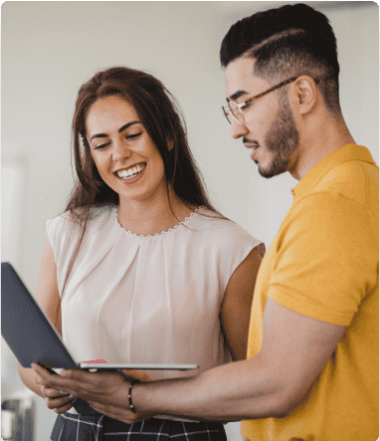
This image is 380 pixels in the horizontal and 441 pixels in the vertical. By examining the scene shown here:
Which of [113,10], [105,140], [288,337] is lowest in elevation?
[288,337]

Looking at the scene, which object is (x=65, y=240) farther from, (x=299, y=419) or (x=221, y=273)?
(x=299, y=419)

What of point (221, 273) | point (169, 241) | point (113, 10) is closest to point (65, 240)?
point (169, 241)

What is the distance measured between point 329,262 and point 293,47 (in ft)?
1.54

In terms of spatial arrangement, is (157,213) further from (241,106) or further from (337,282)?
(337,282)

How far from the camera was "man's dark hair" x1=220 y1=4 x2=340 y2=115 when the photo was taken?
94 cm

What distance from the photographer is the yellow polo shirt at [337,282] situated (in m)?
0.74

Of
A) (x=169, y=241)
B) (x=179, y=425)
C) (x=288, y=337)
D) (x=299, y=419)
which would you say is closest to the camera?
(x=288, y=337)

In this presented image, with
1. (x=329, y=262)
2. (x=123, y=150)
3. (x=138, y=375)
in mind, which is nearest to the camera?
(x=329, y=262)

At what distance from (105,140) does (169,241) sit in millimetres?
315

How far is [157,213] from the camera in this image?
4.12 ft

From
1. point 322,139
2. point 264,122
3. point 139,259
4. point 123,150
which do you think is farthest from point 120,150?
point 322,139

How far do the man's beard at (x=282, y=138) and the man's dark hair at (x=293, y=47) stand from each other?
7 cm

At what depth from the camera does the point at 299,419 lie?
855 millimetres

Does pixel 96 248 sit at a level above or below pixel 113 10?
below
